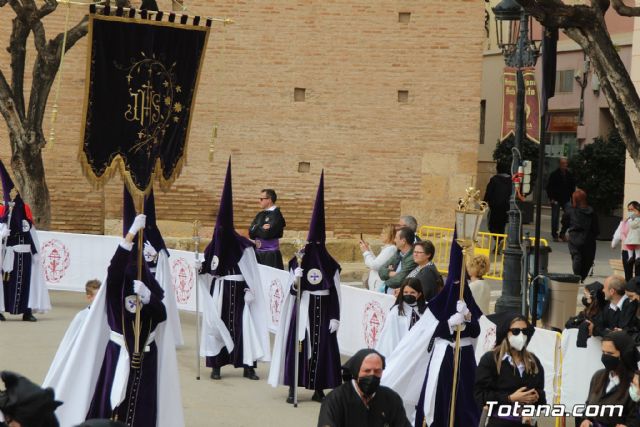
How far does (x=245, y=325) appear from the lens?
14656 mm

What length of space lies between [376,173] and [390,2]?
327cm

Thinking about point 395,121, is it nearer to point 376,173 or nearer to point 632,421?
point 376,173

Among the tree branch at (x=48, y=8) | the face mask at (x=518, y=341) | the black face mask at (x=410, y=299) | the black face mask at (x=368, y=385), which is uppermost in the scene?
the tree branch at (x=48, y=8)

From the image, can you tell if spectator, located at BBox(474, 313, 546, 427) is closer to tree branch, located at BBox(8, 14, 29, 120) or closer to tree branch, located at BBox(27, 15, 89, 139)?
tree branch, located at BBox(27, 15, 89, 139)

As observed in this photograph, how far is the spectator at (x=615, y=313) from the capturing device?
38.5 ft

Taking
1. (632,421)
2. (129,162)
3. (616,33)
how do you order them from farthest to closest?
(616,33) → (129,162) → (632,421)

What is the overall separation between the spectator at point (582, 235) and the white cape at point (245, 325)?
28.9 feet

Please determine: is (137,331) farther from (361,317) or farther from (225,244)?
(361,317)

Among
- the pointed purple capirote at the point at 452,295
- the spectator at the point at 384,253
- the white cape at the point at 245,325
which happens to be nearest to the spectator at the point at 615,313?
the pointed purple capirote at the point at 452,295

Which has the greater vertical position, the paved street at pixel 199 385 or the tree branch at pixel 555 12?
the tree branch at pixel 555 12

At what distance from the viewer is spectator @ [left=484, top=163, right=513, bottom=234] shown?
27.4m

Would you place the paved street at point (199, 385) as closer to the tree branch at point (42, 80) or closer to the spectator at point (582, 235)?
the tree branch at point (42, 80)

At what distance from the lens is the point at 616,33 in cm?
3775

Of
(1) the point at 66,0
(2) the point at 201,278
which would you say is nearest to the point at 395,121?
(2) the point at 201,278
